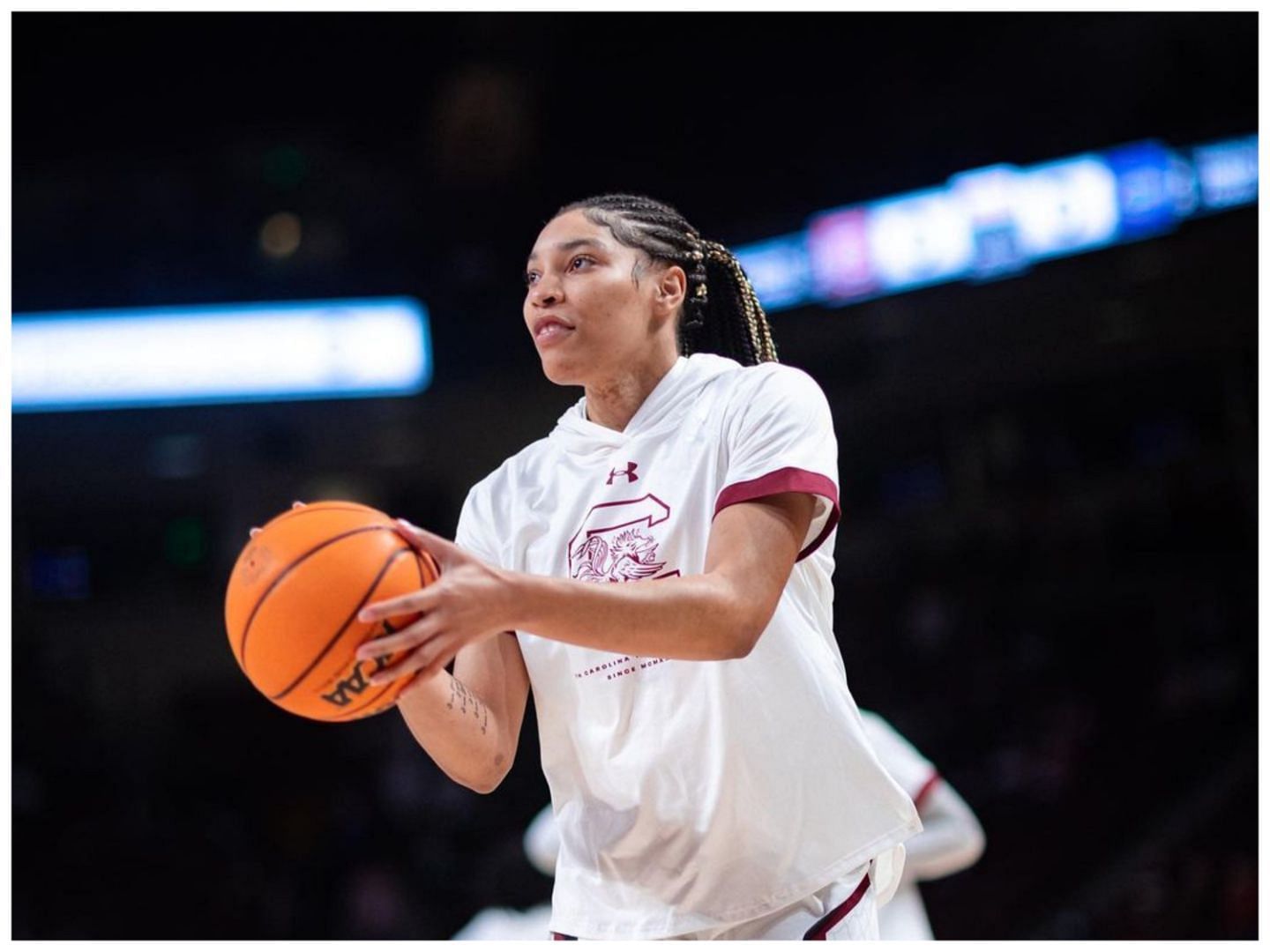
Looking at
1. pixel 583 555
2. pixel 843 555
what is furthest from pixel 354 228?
pixel 583 555

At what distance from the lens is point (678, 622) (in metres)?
1.93

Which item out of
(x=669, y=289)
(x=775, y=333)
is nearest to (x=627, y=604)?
(x=669, y=289)

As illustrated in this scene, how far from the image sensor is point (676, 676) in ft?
7.60

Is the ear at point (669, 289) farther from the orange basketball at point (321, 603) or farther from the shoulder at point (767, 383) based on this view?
the orange basketball at point (321, 603)

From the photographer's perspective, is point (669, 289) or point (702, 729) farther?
point (669, 289)

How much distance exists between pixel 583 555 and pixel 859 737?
52 centimetres

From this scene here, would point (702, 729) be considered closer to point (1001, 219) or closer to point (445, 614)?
point (445, 614)

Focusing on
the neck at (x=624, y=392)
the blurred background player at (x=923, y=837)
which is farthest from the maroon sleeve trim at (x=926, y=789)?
the neck at (x=624, y=392)

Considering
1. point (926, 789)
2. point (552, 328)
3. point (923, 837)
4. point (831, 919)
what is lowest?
point (923, 837)

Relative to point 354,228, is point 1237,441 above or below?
below

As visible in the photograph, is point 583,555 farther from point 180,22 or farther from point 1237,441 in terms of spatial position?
point 180,22

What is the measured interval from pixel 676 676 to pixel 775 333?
27.7ft

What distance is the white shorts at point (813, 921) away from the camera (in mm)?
2240

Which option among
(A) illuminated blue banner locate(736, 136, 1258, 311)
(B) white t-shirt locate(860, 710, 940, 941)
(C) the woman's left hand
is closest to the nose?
(C) the woman's left hand
